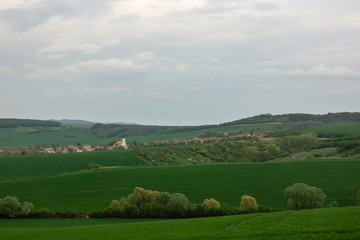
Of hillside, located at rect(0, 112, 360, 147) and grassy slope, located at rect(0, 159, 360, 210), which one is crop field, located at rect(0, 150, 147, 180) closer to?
grassy slope, located at rect(0, 159, 360, 210)

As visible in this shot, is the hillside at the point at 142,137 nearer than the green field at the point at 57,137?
No

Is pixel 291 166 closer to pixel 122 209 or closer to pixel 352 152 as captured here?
pixel 352 152

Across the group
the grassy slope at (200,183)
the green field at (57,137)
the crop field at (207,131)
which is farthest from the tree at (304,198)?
the crop field at (207,131)

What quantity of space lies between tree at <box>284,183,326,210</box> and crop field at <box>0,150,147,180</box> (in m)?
50.6

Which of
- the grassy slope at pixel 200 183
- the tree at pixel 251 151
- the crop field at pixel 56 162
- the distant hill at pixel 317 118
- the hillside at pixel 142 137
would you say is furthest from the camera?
the distant hill at pixel 317 118

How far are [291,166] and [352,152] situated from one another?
25.2 meters

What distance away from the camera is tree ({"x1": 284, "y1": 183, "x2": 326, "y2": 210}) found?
40000mm

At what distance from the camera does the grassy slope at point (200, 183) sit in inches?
1950

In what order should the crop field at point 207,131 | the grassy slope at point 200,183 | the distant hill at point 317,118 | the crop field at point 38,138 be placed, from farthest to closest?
the distant hill at point 317,118
the crop field at point 207,131
the crop field at point 38,138
the grassy slope at point 200,183

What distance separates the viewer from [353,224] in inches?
753

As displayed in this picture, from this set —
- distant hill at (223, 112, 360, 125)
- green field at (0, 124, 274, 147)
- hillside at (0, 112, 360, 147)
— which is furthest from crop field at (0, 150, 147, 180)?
distant hill at (223, 112, 360, 125)

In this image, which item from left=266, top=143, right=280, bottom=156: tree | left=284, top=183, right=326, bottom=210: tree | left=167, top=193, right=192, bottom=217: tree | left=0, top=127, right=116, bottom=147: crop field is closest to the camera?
left=167, top=193, right=192, bottom=217: tree

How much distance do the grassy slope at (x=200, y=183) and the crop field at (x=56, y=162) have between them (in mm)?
11058

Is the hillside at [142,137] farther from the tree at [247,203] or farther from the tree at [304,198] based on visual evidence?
the tree at [304,198]
